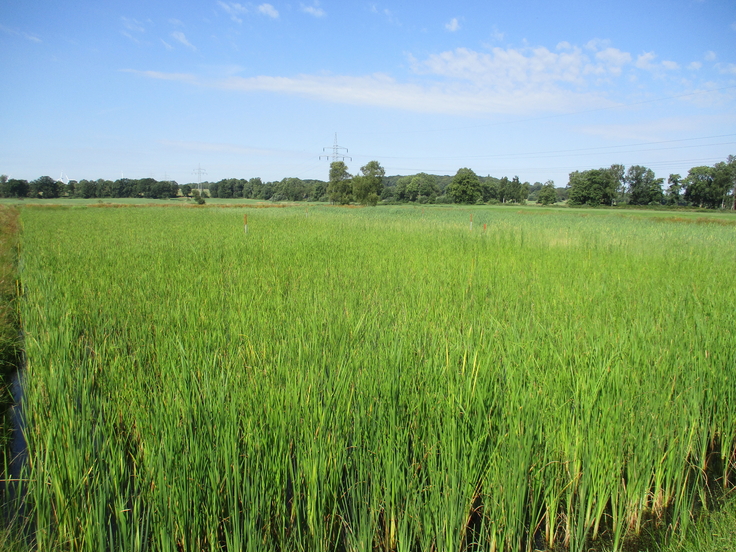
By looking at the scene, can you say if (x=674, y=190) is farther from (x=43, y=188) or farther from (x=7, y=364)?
(x=43, y=188)

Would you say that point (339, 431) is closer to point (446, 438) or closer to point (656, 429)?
point (446, 438)

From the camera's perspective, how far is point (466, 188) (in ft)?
262

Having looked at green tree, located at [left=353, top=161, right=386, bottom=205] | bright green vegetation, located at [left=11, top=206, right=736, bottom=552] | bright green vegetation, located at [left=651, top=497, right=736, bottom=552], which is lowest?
bright green vegetation, located at [left=651, top=497, right=736, bottom=552]

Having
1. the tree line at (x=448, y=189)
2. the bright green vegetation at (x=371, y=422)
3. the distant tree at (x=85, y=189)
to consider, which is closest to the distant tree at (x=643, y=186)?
the tree line at (x=448, y=189)

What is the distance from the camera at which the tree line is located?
207 ft

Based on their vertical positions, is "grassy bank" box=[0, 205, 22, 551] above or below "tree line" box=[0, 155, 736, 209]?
below

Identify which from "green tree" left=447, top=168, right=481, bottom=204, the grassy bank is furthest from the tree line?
the grassy bank

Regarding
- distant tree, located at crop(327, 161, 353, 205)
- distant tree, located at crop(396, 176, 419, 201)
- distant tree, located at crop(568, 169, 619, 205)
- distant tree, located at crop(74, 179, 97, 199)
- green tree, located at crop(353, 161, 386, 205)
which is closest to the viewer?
green tree, located at crop(353, 161, 386, 205)

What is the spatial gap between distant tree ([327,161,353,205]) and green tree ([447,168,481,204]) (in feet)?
73.6

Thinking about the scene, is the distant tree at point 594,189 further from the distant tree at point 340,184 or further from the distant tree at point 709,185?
the distant tree at point 340,184

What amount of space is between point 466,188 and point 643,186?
30642 millimetres

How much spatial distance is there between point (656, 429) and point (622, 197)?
91579 millimetres

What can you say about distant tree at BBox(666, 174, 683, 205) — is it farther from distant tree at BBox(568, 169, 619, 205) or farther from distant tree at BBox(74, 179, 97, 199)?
distant tree at BBox(74, 179, 97, 199)

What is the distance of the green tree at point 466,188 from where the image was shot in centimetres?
8000
